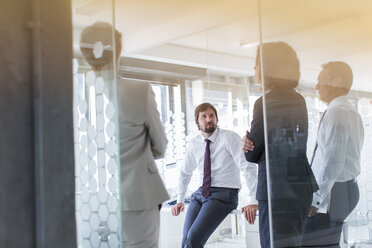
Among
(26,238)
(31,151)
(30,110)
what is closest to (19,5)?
(30,110)

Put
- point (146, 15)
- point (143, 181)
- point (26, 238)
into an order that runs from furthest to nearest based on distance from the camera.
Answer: point (146, 15), point (143, 181), point (26, 238)

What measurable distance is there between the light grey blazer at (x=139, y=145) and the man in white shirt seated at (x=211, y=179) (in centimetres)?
148

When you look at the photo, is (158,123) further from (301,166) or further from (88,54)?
(301,166)

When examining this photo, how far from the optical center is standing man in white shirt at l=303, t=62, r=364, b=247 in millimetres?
2465

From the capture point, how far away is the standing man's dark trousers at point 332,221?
250 cm

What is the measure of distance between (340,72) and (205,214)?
160 centimetres

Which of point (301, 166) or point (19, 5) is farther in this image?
point (301, 166)

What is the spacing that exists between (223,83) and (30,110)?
4168 mm

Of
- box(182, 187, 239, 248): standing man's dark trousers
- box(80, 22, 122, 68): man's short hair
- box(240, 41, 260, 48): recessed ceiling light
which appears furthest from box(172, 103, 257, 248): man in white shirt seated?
box(80, 22, 122, 68): man's short hair

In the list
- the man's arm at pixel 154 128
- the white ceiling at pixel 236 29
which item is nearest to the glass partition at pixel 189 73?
the white ceiling at pixel 236 29

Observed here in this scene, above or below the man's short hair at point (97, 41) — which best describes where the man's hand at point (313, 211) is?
below

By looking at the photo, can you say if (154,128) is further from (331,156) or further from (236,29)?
(236,29)

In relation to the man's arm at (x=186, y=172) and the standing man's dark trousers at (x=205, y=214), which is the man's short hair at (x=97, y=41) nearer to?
the standing man's dark trousers at (x=205, y=214)

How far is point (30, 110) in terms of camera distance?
1.92 meters
